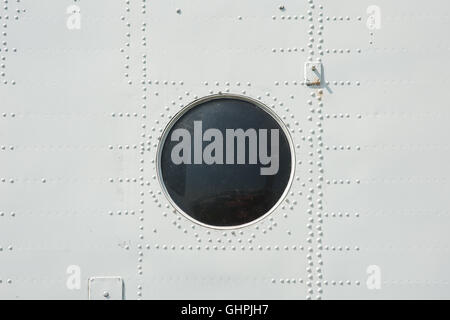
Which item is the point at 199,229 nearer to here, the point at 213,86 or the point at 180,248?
the point at 180,248

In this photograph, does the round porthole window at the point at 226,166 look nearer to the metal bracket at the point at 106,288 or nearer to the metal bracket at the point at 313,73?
the metal bracket at the point at 313,73

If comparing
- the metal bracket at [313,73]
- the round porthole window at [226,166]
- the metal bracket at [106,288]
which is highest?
the metal bracket at [313,73]

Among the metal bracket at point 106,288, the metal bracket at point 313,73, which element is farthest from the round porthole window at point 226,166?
the metal bracket at point 106,288

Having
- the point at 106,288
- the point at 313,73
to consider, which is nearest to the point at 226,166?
the point at 313,73

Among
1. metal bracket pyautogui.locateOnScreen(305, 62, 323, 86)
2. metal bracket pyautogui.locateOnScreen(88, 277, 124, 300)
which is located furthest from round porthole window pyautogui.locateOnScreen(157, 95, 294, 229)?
metal bracket pyautogui.locateOnScreen(88, 277, 124, 300)

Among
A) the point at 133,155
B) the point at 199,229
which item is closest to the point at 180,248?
the point at 199,229

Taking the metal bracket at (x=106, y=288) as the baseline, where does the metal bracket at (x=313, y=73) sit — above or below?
above
